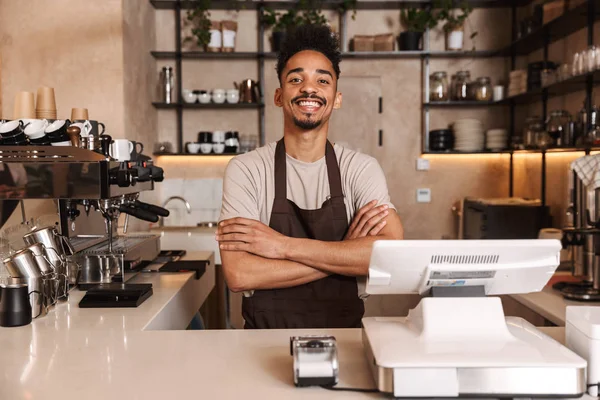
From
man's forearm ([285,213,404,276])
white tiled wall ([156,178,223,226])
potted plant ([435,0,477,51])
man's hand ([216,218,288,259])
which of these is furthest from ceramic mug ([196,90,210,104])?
man's forearm ([285,213,404,276])

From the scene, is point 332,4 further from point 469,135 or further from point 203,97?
point 469,135

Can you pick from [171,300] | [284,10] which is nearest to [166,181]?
[284,10]

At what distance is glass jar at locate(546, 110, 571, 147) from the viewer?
3527 mm

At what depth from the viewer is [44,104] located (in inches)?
103

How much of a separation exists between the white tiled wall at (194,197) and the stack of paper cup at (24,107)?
2279 mm

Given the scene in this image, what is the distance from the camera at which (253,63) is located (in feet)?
15.9

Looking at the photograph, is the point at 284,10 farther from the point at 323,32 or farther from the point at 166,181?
the point at 323,32

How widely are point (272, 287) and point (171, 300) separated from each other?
0.44 m

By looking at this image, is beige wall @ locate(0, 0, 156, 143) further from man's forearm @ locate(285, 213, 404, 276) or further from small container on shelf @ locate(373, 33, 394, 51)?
man's forearm @ locate(285, 213, 404, 276)

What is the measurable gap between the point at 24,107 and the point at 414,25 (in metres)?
3.12

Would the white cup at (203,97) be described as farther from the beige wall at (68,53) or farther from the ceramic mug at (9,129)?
the ceramic mug at (9,129)

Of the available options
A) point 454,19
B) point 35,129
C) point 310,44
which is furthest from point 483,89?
point 35,129

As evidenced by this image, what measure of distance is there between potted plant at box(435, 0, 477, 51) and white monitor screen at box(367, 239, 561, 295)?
3.73 metres

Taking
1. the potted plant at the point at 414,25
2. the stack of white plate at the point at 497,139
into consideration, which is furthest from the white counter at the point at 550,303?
the potted plant at the point at 414,25
